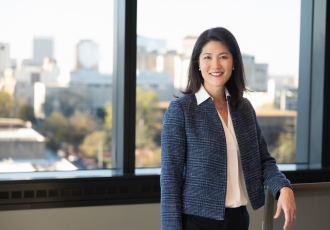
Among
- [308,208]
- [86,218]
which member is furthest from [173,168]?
[86,218]

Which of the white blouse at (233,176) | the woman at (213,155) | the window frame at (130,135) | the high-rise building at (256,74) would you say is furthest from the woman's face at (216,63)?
→ the high-rise building at (256,74)

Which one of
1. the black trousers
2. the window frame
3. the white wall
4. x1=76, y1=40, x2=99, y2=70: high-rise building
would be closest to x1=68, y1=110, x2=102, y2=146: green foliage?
the window frame

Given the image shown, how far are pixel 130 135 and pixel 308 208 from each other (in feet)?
5.69

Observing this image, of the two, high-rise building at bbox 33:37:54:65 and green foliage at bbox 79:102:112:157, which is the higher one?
high-rise building at bbox 33:37:54:65

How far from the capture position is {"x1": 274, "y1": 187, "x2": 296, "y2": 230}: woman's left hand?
1770 mm

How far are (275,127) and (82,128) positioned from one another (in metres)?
1.37

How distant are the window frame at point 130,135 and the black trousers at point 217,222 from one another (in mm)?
1491

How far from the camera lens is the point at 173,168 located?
1863 millimetres

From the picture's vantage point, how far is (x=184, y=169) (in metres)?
1.94

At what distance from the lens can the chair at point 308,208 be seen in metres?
1.85

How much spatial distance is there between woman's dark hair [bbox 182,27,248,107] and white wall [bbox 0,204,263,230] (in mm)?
1527

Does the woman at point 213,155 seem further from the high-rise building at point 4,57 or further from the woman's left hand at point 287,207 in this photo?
the high-rise building at point 4,57

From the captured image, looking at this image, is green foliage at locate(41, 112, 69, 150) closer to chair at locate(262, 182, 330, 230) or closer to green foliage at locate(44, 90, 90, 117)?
green foliage at locate(44, 90, 90, 117)

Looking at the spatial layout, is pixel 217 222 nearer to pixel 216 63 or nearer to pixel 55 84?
pixel 216 63
